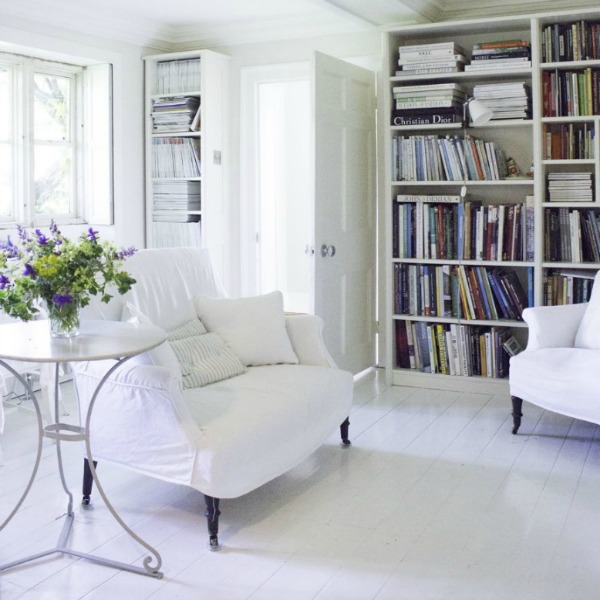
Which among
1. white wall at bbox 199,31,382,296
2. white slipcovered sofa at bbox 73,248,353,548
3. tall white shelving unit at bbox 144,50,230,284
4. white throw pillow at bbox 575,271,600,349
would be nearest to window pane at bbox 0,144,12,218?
tall white shelving unit at bbox 144,50,230,284

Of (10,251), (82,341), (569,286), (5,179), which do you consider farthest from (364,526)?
(5,179)

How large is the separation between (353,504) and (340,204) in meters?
2.26

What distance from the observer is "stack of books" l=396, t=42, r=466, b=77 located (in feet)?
16.2

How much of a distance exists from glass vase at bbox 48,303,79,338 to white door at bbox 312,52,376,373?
2098mm

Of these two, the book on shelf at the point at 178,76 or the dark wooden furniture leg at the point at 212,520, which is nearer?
the dark wooden furniture leg at the point at 212,520

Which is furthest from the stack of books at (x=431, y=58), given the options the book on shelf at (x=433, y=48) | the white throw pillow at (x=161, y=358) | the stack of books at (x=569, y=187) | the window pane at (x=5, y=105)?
the white throw pillow at (x=161, y=358)

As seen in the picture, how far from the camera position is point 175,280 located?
3791 mm

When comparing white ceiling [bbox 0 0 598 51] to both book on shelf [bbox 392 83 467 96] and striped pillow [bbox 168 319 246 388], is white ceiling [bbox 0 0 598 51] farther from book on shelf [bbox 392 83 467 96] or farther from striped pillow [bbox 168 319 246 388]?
striped pillow [bbox 168 319 246 388]

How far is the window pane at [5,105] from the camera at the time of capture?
5145 mm

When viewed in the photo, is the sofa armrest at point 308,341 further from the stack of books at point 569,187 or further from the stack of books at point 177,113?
the stack of books at point 177,113

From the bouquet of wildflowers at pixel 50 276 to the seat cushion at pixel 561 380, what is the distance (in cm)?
217

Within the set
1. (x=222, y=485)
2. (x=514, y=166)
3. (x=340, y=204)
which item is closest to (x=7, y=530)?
(x=222, y=485)

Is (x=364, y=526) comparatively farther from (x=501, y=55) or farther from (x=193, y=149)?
(x=193, y=149)

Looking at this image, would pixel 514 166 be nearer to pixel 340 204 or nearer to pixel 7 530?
pixel 340 204
